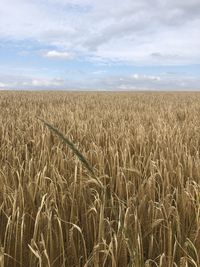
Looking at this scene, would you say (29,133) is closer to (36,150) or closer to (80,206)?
(36,150)

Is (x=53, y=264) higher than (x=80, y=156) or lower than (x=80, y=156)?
lower

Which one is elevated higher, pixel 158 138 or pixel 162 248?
pixel 158 138

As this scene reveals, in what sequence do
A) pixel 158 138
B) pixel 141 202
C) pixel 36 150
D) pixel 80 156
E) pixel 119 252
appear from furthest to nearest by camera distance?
pixel 158 138 → pixel 36 150 → pixel 141 202 → pixel 119 252 → pixel 80 156

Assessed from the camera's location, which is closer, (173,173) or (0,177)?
(0,177)

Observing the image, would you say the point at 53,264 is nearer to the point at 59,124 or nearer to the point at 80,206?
the point at 80,206

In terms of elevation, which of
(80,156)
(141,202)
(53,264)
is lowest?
(53,264)

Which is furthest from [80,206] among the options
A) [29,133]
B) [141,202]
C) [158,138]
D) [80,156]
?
[29,133]

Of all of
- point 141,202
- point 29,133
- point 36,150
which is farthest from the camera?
point 29,133

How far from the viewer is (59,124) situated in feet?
16.5

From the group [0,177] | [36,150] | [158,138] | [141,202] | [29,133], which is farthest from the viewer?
[29,133]

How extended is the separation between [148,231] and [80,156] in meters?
0.86

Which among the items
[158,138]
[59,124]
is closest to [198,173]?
[158,138]

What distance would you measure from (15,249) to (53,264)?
153 millimetres

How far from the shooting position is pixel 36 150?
3.32 metres
